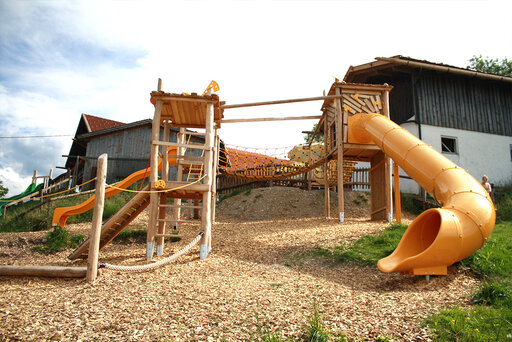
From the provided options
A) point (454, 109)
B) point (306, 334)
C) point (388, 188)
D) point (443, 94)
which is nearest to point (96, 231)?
point (306, 334)

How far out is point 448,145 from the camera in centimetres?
1748

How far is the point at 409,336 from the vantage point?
3.66 m

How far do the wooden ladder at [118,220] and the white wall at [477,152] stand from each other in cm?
1260

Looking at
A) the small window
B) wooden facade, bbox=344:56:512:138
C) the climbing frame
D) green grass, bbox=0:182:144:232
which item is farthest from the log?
the small window

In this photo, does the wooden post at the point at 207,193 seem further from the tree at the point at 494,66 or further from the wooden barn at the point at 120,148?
the tree at the point at 494,66

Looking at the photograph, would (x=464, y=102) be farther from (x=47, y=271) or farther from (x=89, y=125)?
(x=89, y=125)

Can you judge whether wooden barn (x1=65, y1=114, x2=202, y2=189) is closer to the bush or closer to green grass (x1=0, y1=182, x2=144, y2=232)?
green grass (x1=0, y1=182, x2=144, y2=232)

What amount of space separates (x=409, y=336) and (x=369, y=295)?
1.37 meters

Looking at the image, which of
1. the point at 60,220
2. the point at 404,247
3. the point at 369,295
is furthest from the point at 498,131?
the point at 60,220

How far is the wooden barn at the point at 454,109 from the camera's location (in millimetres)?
16578

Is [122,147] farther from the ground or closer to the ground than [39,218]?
farther from the ground

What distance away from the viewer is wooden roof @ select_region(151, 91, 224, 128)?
7914mm

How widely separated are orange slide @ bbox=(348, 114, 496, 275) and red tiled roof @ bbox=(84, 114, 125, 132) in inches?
825

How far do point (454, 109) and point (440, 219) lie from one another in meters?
13.9
